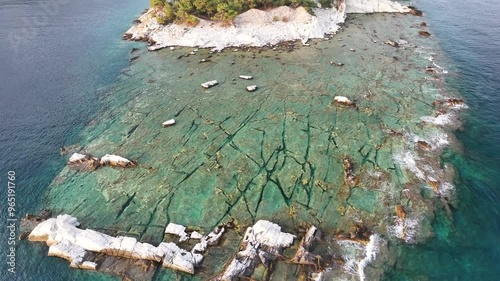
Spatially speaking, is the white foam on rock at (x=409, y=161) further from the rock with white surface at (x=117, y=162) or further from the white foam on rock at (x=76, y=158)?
the white foam on rock at (x=76, y=158)

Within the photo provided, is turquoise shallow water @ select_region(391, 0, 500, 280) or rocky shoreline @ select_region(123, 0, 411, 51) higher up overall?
rocky shoreline @ select_region(123, 0, 411, 51)

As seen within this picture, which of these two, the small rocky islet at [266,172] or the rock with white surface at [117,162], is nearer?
the small rocky islet at [266,172]

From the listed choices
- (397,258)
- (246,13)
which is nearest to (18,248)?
(397,258)

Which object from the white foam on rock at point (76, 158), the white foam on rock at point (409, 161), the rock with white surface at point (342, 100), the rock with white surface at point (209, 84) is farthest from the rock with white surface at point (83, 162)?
the white foam on rock at point (409, 161)

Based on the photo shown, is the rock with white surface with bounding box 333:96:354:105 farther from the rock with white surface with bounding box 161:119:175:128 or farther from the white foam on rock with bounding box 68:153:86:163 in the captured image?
the white foam on rock with bounding box 68:153:86:163

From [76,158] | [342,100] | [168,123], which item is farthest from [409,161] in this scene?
[76,158]

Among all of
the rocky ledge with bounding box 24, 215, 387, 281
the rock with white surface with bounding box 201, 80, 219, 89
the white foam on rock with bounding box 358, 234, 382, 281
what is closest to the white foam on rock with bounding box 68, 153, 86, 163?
the rocky ledge with bounding box 24, 215, 387, 281

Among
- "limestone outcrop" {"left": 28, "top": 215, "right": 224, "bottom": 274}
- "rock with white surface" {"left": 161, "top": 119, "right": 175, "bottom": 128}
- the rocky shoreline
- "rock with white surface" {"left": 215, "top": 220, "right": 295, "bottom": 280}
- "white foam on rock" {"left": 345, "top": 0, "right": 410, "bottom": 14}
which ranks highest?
"white foam on rock" {"left": 345, "top": 0, "right": 410, "bottom": 14}
